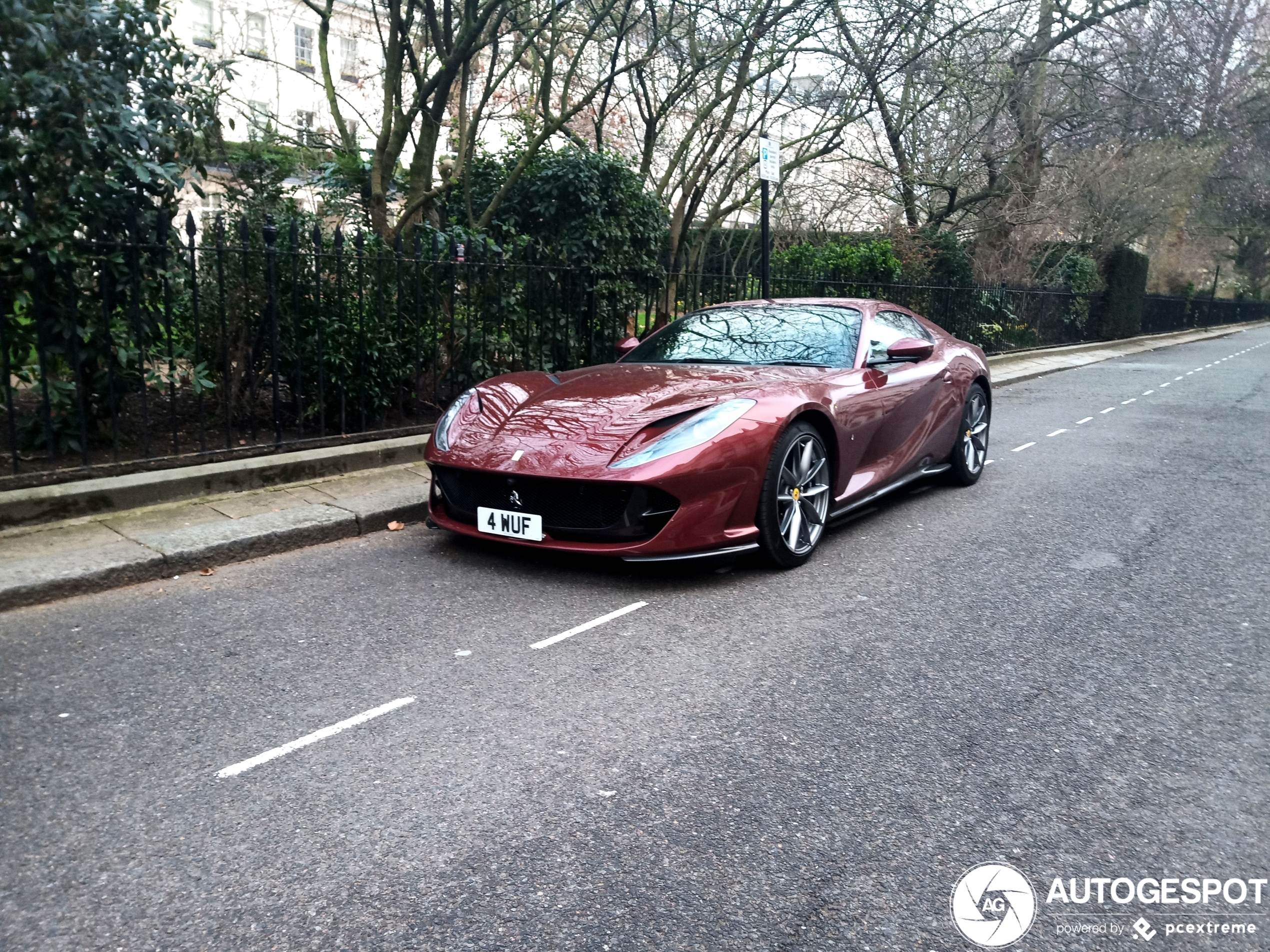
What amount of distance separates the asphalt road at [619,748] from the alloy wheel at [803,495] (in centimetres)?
21

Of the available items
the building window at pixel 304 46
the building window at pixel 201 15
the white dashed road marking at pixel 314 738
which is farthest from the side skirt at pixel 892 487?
the building window at pixel 304 46

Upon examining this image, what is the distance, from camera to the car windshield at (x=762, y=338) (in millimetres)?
5961

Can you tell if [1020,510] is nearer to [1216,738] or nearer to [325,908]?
[1216,738]

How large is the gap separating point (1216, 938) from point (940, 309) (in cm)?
1615

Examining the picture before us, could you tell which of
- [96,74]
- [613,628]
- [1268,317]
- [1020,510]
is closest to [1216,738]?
[613,628]

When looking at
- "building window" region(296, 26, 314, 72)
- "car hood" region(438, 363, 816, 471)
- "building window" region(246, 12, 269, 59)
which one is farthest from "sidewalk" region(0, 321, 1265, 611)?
"building window" region(296, 26, 314, 72)

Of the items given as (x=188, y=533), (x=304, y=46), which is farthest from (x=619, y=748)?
(x=304, y=46)

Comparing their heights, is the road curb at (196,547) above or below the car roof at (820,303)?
below

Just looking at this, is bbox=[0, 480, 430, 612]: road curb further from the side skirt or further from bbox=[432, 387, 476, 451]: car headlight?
the side skirt

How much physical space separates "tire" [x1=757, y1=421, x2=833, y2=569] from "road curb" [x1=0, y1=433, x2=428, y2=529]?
3.26 meters

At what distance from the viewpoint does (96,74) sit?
5.59 meters

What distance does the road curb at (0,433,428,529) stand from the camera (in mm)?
5223

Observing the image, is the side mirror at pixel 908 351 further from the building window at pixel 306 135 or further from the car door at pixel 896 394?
the building window at pixel 306 135

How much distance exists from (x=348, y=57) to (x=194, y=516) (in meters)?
22.3
